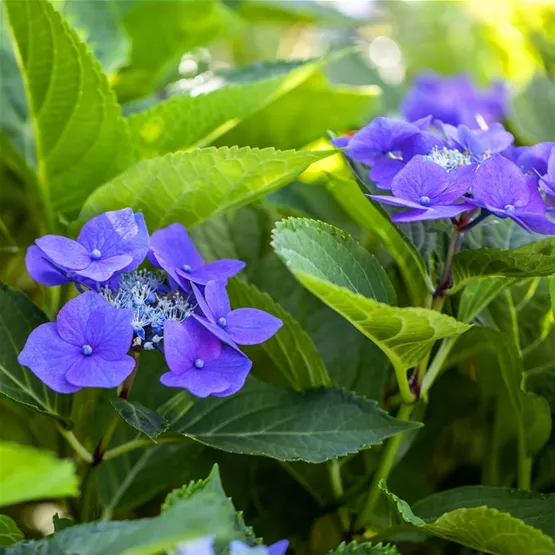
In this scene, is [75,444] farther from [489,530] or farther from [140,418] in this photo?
[489,530]

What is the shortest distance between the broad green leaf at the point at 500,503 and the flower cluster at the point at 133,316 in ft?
0.66

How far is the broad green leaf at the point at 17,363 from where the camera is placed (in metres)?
0.51

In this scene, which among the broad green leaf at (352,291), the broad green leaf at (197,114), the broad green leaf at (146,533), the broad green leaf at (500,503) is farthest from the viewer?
the broad green leaf at (197,114)

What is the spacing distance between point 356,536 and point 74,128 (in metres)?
0.41

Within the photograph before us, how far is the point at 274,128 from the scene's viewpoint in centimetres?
86

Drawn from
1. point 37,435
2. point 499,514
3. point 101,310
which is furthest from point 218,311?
point 37,435

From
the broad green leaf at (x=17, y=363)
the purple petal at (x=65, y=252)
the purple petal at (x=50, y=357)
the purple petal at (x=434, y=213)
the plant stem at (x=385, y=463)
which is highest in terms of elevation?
the purple petal at (x=65, y=252)

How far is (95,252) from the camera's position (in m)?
0.49

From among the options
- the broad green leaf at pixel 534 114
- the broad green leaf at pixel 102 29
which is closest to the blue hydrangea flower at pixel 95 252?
the broad green leaf at pixel 102 29

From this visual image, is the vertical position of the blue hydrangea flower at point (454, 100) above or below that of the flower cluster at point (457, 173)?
below

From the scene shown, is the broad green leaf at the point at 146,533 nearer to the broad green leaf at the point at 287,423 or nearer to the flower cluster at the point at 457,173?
the broad green leaf at the point at 287,423

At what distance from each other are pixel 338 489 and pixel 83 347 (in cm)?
27

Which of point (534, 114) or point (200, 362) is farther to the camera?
point (534, 114)

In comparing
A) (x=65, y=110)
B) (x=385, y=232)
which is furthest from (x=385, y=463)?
(x=65, y=110)
